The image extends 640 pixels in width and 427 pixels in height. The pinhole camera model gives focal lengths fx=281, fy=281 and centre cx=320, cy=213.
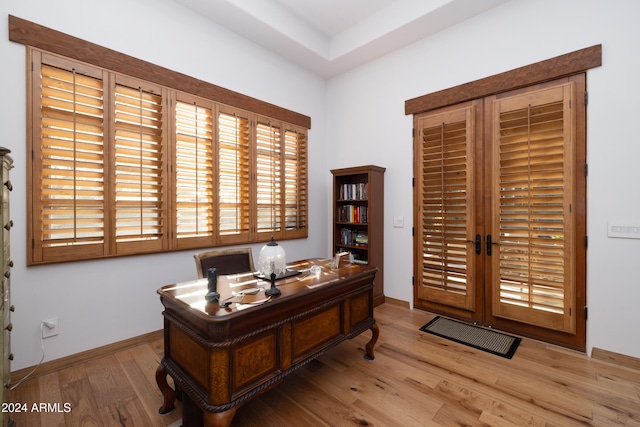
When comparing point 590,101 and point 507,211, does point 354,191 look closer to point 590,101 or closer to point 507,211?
point 507,211

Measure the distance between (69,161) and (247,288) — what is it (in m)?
1.86

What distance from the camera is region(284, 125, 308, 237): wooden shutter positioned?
3.99 metres

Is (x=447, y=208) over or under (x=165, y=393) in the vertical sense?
over

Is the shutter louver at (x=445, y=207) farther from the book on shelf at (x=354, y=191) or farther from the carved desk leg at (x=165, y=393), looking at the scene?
the carved desk leg at (x=165, y=393)

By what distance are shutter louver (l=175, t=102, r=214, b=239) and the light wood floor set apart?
124cm

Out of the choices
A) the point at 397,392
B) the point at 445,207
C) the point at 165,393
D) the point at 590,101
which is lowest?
the point at 397,392

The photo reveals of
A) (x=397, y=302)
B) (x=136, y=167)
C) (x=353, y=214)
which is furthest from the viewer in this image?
(x=353, y=214)

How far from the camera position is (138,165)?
2629 millimetres

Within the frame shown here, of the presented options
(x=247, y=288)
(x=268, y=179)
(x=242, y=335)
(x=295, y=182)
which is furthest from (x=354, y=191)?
(x=242, y=335)

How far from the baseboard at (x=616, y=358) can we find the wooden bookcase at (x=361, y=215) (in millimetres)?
2060

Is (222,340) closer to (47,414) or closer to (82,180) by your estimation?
(47,414)

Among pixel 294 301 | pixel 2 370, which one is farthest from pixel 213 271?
pixel 2 370

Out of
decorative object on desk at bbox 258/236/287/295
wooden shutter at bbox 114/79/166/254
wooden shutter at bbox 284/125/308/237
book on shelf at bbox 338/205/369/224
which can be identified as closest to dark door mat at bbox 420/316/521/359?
book on shelf at bbox 338/205/369/224

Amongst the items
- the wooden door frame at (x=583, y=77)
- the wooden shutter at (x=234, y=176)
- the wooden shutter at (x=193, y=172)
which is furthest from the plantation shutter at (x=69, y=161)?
the wooden door frame at (x=583, y=77)
